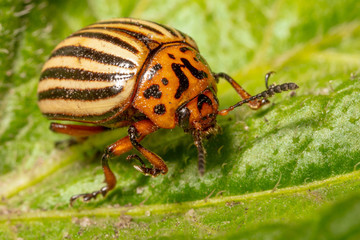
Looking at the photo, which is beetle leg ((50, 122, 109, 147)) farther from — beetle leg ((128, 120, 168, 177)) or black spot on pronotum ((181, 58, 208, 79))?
black spot on pronotum ((181, 58, 208, 79))

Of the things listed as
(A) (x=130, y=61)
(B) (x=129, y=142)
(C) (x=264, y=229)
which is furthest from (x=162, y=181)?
(C) (x=264, y=229)

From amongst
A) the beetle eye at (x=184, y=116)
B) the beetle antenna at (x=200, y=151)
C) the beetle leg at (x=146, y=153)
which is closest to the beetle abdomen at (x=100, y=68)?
the beetle leg at (x=146, y=153)

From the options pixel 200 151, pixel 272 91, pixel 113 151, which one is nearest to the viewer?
pixel 200 151

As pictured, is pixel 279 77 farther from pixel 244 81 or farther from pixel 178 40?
pixel 178 40

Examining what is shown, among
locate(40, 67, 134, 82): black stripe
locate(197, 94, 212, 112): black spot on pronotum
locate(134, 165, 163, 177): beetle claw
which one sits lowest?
locate(134, 165, 163, 177): beetle claw

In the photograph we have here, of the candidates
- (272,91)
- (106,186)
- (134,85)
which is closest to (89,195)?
(106,186)

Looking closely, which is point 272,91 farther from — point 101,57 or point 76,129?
point 76,129

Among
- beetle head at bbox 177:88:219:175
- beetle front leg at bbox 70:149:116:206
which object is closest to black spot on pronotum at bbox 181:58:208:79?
beetle head at bbox 177:88:219:175
